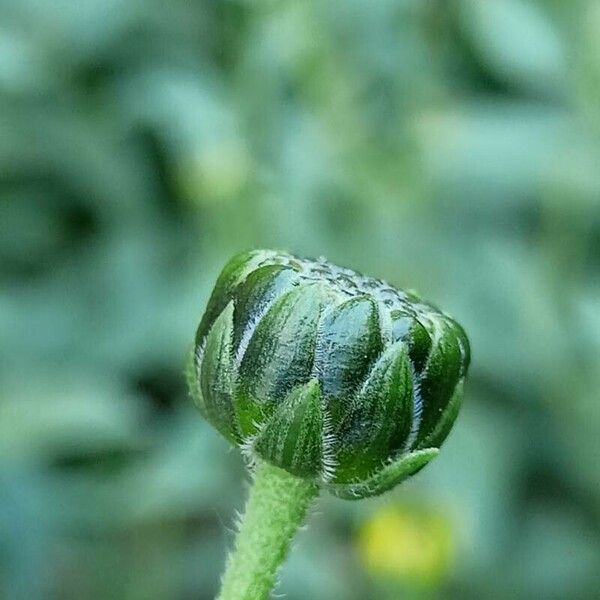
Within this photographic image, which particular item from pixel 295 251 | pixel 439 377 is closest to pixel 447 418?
pixel 439 377

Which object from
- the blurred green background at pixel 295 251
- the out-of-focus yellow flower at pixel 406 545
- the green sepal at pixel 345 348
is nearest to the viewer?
the green sepal at pixel 345 348

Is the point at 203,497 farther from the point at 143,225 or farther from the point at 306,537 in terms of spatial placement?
the point at 143,225

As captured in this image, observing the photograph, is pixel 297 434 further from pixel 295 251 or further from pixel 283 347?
pixel 295 251

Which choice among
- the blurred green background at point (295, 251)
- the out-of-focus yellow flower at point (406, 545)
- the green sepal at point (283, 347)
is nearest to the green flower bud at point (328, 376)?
the green sepal at point (283, 347)

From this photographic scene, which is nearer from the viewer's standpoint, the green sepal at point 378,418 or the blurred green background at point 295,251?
the green sepal at point 378,418

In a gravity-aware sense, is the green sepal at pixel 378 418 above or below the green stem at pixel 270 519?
above

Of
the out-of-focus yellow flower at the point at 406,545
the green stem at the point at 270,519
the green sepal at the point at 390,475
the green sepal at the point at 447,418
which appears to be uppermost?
the green sepal at the point at 447,418

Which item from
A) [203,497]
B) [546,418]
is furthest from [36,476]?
[546,418]

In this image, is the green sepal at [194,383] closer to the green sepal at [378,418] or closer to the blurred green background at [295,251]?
the green sepal at [378,418]
